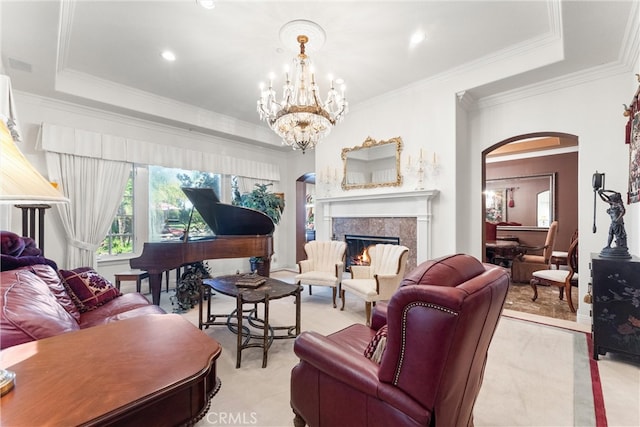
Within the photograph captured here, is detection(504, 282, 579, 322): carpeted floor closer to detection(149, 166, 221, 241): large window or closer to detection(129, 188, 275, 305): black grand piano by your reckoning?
detection(129, 188, 275, 305): black grand piano

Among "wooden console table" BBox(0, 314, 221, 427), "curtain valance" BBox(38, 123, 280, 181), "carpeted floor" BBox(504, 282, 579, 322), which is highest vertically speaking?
"curtain valance" BBox(38, 123, 280, 181)

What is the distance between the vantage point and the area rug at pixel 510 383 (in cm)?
181

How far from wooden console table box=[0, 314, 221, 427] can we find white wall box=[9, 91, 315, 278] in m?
3.81

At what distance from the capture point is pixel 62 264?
3986 mm

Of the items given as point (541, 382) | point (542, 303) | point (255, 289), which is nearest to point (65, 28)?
point (255, 289)

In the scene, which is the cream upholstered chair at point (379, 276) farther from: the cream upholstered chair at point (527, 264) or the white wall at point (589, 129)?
the cream upholstered chair at point (527, 264)

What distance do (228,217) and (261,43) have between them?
2.30 meters

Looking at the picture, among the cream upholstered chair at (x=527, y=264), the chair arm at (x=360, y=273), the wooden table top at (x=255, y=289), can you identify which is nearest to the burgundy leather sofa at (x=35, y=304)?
the wooden table top at (x=255, y=289)

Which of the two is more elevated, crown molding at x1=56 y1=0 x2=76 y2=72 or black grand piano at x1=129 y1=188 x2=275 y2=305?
crown molding at x1=56 y1=0 x2=76 y2=72

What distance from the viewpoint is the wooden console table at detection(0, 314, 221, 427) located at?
76 cm

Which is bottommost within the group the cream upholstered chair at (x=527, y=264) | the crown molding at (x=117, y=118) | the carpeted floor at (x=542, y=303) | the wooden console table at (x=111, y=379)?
the carpeted floor at (x=542, y=303)

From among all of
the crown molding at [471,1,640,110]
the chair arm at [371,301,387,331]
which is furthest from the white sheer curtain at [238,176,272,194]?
the chair arm at [371,301,387,331]

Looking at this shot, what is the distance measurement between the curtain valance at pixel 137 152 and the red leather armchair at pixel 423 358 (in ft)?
14.7

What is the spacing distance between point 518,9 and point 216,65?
3.34 meters
